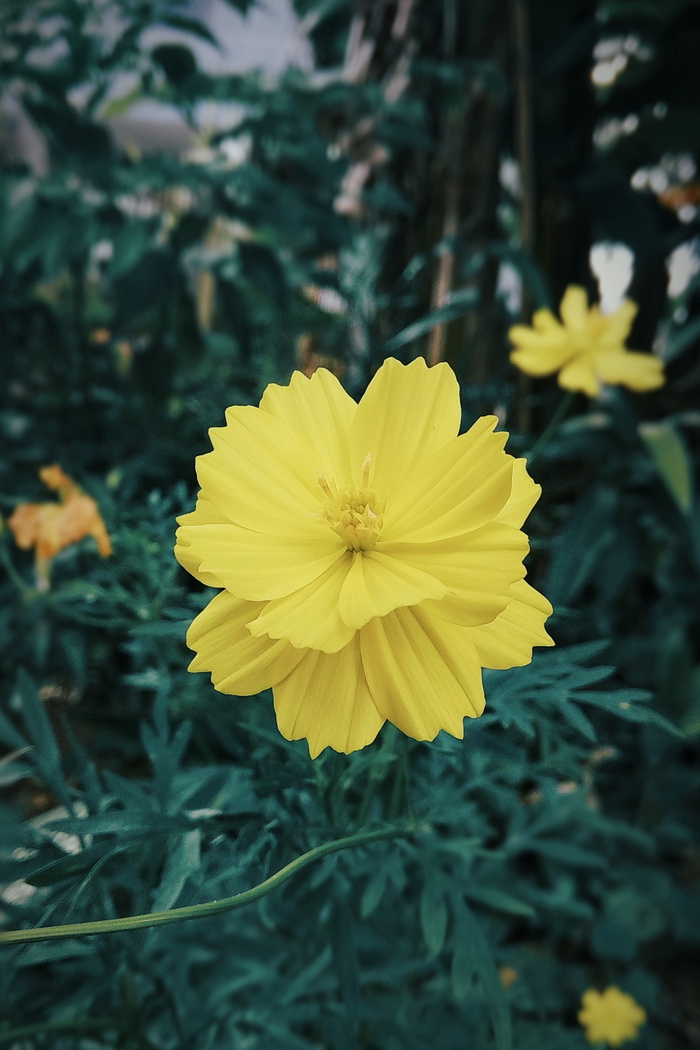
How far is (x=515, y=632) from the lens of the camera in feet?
0.89

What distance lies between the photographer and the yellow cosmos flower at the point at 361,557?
0.26m

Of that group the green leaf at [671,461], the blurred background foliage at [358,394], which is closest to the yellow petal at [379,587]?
the blurred background foliage at [358,394]

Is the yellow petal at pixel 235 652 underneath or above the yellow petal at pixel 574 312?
underneath

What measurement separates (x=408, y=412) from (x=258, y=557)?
8cm

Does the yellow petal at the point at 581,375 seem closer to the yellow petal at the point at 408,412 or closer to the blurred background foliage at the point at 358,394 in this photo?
the blurred background foliage at the point at 358,394

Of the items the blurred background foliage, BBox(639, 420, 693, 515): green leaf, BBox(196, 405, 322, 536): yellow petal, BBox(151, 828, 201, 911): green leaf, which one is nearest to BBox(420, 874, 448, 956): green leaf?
the blurred background foliage

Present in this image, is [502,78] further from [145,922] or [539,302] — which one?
[145,922]

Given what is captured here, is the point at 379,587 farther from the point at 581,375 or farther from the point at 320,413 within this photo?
the point at 581,375

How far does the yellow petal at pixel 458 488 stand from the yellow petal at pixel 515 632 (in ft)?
0.11

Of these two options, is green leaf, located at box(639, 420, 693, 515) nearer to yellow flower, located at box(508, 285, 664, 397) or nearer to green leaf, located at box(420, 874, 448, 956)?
yellow flower, located at box(508, 285, 664, 397)

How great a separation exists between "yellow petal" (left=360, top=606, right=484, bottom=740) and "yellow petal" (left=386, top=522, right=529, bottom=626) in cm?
2

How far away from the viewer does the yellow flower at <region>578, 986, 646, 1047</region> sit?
0.75 m

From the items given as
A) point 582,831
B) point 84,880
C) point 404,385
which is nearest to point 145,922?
point 84,880

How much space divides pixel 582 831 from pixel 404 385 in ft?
2.68
